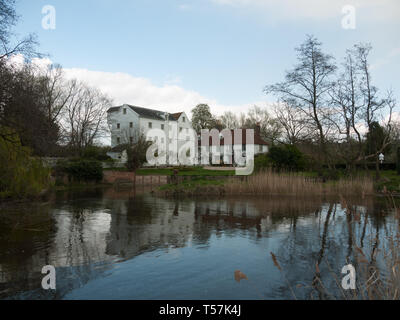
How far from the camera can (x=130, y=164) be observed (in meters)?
31.7

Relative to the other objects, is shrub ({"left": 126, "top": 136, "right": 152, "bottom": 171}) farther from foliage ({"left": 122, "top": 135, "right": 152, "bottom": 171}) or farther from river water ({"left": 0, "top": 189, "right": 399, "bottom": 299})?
river water ({"left": 0, "top": 189, "right": 399, "bottom": 299})

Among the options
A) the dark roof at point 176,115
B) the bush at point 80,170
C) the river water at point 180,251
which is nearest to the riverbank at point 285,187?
the river water at point 180,251

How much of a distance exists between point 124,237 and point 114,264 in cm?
205

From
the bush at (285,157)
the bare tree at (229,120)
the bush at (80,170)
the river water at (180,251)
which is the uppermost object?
the bare tree at (229,120)

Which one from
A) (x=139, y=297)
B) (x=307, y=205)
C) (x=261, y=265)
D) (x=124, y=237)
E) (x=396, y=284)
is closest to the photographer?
(x=396, y=284)

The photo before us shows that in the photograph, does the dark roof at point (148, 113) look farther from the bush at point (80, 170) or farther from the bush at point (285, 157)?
the bush at point (285, 157)

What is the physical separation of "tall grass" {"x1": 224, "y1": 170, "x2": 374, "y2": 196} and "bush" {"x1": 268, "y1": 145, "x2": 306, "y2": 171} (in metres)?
6.26

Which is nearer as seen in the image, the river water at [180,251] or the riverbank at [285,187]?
the river water at [180,251]

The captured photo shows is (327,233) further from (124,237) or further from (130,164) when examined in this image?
(130,164)

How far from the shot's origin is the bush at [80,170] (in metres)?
26.3

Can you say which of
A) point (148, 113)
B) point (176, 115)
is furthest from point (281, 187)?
point (176, 115)

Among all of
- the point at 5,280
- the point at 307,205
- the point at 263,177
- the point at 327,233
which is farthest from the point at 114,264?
the point at 263,177

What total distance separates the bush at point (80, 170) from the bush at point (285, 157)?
15.7m

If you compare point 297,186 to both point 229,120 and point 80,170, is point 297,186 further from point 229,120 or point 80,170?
point 229,120
